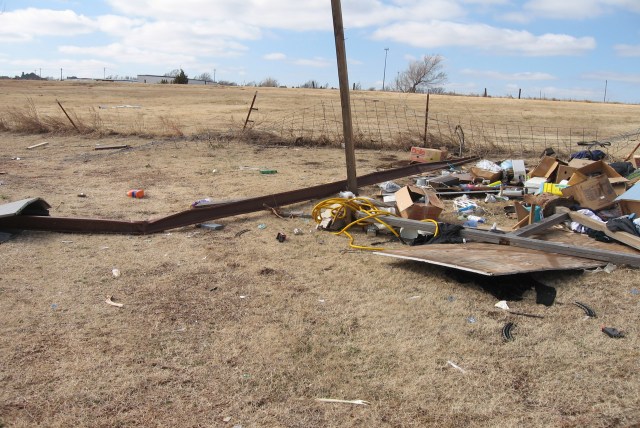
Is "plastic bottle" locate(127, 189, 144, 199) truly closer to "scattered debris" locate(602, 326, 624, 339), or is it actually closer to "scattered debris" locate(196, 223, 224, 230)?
"scattered debris" locate(196, 223, 224, 230)

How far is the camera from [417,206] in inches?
229

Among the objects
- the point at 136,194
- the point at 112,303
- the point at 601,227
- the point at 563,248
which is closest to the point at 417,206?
the point at 563,248

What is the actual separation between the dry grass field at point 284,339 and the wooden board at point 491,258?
13 cm

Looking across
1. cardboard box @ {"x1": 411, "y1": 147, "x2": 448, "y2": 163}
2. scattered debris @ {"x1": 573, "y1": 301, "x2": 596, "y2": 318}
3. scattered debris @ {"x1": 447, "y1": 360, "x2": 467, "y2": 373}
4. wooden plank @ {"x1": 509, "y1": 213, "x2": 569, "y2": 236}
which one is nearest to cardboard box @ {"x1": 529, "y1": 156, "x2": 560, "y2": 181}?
Result: wooden plank @ {"x1": 509, "y1": 213, "x2": 569, "y2": 236}

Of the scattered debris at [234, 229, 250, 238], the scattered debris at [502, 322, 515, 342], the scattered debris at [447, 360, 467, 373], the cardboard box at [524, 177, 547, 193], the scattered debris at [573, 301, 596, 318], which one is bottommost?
the scattered debris at [447, 360, 467, 373]

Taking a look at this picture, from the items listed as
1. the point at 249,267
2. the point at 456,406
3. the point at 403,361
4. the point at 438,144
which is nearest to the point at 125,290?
the point at 249,267

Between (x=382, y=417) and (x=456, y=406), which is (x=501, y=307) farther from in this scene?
(x=382, y=417)

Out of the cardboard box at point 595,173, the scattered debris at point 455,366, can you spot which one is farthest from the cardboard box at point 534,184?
the scattered debris at point 455,366

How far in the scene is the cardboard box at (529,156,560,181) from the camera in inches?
304

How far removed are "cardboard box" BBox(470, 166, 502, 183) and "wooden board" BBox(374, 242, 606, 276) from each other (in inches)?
153

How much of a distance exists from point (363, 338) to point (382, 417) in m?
0.82

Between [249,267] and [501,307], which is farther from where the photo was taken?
[249,267]

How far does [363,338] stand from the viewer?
348 cm

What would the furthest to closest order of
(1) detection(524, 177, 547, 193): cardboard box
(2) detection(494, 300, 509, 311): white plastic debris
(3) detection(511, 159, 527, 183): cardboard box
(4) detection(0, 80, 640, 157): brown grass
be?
(4) detection(0, 80, 640, 157): brown grass, (3) detection(511, 159, 527, 183): cardboard box, (1) detection(524, 177, 547, 193): cardboard box, (2) detection(494, 300, 509, 311): white plastic debris
